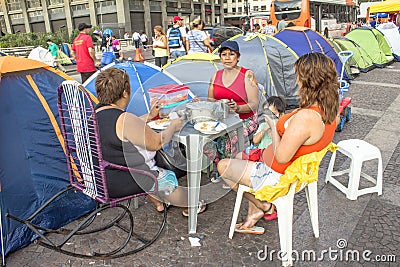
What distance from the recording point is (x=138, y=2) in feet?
115

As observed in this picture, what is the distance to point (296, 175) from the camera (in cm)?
226

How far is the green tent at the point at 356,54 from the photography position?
30.7 ft

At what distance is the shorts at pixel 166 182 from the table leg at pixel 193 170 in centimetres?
13

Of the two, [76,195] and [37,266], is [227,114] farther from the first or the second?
[37,266]

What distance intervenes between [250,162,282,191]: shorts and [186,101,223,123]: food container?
0.58 metres

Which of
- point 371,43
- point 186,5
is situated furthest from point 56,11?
point 371,43

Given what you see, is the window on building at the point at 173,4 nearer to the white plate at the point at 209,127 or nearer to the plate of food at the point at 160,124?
the plate of food at the point at 160,124

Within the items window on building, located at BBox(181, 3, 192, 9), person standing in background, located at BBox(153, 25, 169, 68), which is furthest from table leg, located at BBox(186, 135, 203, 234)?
window on building, located at BBox(181, 3, 192, 9)

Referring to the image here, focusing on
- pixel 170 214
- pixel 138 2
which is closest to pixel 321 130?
pixel 170 214

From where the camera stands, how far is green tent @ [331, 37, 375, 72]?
9.34m

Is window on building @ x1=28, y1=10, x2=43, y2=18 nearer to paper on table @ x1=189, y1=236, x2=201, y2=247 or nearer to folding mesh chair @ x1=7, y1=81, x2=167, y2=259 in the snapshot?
folding mesh chair @ x1=7, y1=81, x2=167, y2=259

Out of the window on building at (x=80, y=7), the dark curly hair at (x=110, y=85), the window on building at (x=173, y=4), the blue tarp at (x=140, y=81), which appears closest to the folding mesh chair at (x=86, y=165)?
the dark curly hair at (x=110, y=85)

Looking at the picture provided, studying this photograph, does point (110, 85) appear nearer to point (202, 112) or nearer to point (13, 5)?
point (202, 112)

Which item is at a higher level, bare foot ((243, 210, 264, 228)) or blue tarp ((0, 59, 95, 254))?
blue tarp ((0, 59, 95, 254))
